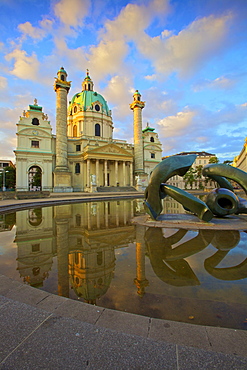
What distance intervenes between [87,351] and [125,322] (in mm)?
587

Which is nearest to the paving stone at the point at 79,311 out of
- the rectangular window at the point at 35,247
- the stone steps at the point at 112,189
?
the rectangular window at the point at 35,247

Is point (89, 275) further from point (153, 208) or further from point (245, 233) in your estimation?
point (245, 233)

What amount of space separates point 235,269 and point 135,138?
4875 cm

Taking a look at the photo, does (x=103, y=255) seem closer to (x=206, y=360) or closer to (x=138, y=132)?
(x=206, y=360)

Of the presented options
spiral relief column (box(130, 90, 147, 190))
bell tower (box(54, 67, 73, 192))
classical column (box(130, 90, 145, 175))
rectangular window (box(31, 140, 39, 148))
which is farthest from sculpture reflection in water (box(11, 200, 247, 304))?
classical column (box(130, 90, 145, 175))

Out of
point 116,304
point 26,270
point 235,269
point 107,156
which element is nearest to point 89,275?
point 116,304

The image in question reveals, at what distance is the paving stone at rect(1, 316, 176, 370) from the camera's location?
1678mm

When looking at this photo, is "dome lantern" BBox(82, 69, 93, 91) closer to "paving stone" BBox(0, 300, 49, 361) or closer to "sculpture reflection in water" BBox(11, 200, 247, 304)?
"sculpture reflection in water" BBox(11, 200, 247, 304)

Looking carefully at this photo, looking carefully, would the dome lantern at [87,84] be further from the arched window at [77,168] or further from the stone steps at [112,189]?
the stone steps at [112,189]

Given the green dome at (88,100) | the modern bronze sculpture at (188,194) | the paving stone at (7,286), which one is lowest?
the paving stone at (7,286)

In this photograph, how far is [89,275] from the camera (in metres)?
3.86

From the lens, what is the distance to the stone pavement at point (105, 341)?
1.69 m

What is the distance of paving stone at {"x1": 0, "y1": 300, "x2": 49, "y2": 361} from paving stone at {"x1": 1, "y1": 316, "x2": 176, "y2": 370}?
0.11 metres

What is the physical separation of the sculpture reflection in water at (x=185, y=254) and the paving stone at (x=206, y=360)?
→ 1.73 m
